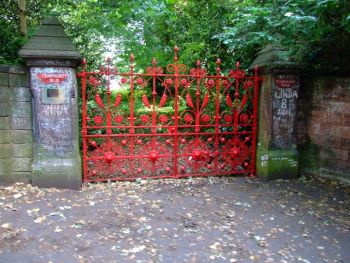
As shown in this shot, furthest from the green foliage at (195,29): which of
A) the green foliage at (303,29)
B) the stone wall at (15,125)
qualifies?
the stone wall at (15,125)

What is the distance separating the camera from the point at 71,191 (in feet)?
16.4

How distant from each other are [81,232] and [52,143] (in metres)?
1.65

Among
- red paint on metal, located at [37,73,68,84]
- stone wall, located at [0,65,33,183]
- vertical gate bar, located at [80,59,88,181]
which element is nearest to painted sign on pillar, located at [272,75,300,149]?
vertical gate bar, located at [80,59,88,181]

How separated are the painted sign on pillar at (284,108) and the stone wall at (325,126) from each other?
0.79 ft

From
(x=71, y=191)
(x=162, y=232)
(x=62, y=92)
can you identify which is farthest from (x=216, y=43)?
(x=162, y=232)

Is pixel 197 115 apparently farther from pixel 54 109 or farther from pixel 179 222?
pixel 54 109

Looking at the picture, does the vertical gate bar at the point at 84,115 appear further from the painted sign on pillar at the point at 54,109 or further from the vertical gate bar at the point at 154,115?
the vertical gate bar at the point at 154,115

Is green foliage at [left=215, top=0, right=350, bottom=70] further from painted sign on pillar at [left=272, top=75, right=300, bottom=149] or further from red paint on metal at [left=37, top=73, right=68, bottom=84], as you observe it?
red paint on metal at [left=37, top=73, right=68, bottom=84]

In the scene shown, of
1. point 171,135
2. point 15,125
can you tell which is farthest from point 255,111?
point 15,125

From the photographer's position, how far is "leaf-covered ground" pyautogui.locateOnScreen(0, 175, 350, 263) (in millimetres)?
3422

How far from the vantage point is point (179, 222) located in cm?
417

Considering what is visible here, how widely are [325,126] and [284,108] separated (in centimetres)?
72

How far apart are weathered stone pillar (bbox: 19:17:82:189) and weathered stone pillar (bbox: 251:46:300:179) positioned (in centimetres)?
294

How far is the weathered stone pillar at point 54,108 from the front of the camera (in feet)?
15.8
